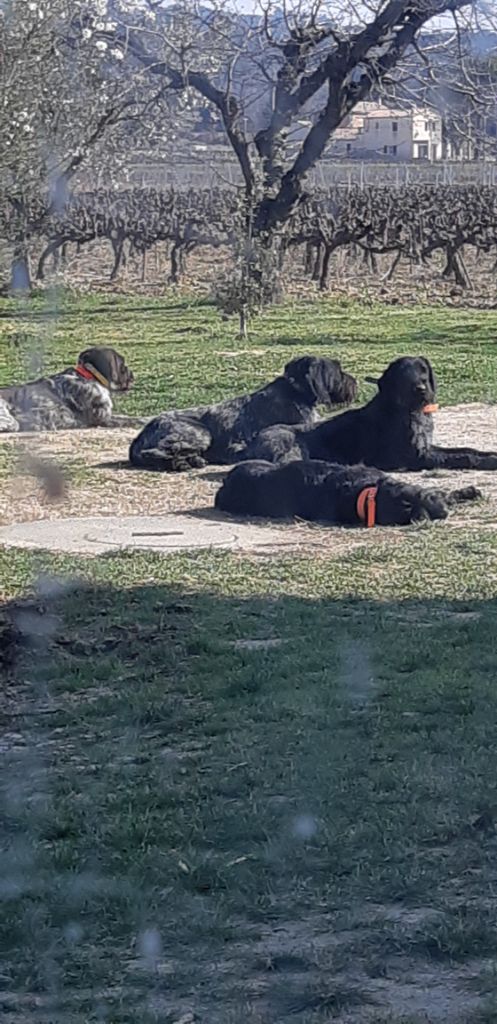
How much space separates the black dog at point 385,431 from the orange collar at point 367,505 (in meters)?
1.49

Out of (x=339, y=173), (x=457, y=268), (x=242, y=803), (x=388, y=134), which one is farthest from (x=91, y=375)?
(x=339, y=173)

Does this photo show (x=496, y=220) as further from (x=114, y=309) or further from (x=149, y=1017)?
(x=149, y=1017)

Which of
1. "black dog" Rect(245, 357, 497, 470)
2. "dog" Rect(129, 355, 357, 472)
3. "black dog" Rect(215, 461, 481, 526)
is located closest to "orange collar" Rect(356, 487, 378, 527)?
"black dog" Rect(215, 461, 481, 526)

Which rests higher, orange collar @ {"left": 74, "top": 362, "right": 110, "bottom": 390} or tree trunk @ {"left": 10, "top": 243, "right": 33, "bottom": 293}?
tree trunk @ {"left": 10, "top": 243, "right": 33, "bottom": 293}

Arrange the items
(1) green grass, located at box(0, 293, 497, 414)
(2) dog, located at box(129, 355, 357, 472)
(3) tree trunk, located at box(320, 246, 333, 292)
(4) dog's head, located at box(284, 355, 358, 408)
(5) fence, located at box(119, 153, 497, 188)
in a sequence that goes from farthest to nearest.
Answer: (5) fence, located at box(119, 153, 497, 188) < (3) tree trunk, located at box(320, 246, 333, 292) < (1) green grass, located at box(0, 293, 497, 414) < (4) dog's head, located at box(284, 355, 358, 408) < (2) dog, located at box(129, 355, 357, 472)

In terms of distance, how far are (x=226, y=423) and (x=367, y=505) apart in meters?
2.84

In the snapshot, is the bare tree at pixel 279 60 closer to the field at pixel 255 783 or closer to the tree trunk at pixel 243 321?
the tree trunk at pixel 243 321

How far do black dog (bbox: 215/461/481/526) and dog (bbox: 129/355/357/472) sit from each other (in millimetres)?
1616

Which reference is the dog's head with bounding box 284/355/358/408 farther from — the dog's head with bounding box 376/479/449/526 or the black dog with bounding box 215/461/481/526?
the dog's head with bounding box 376/479/449/526

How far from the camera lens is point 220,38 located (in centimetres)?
2605

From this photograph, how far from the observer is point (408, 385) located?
36.1ft

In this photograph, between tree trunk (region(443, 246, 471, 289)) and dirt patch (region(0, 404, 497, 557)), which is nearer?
dirt patch (region(0, 404, 497, 557))

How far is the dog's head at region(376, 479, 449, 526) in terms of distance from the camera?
947cm

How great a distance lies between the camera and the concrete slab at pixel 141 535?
29.9 feet
